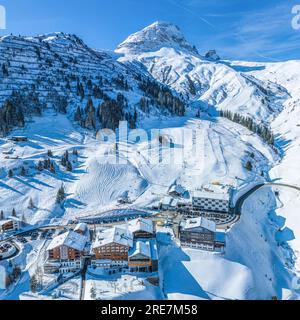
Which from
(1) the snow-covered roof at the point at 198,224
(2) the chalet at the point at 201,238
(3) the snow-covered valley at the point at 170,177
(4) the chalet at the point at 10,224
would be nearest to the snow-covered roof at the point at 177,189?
(3) the snow-covered valley at the point at 170,177

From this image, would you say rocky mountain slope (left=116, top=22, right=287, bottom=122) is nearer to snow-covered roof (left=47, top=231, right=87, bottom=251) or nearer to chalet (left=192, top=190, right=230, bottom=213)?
chalet (left=192, top=190, right=230, bottom=213)

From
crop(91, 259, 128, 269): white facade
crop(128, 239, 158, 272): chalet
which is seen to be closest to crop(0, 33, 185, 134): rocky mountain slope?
crop(91, 259, 128, 269): white facade

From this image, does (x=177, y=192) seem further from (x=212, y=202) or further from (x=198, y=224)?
(x=198, y=224)

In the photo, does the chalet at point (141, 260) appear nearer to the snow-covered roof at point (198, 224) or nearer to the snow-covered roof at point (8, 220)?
the snow-covered roof at point (198, 224)

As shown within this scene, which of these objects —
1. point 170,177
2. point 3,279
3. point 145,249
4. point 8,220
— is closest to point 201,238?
point 145,249

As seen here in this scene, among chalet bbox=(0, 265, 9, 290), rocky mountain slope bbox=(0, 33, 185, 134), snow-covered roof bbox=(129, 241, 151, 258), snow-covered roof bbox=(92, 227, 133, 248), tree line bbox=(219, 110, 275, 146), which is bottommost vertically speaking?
chalet bbox=(0, 265, 9, 290)
